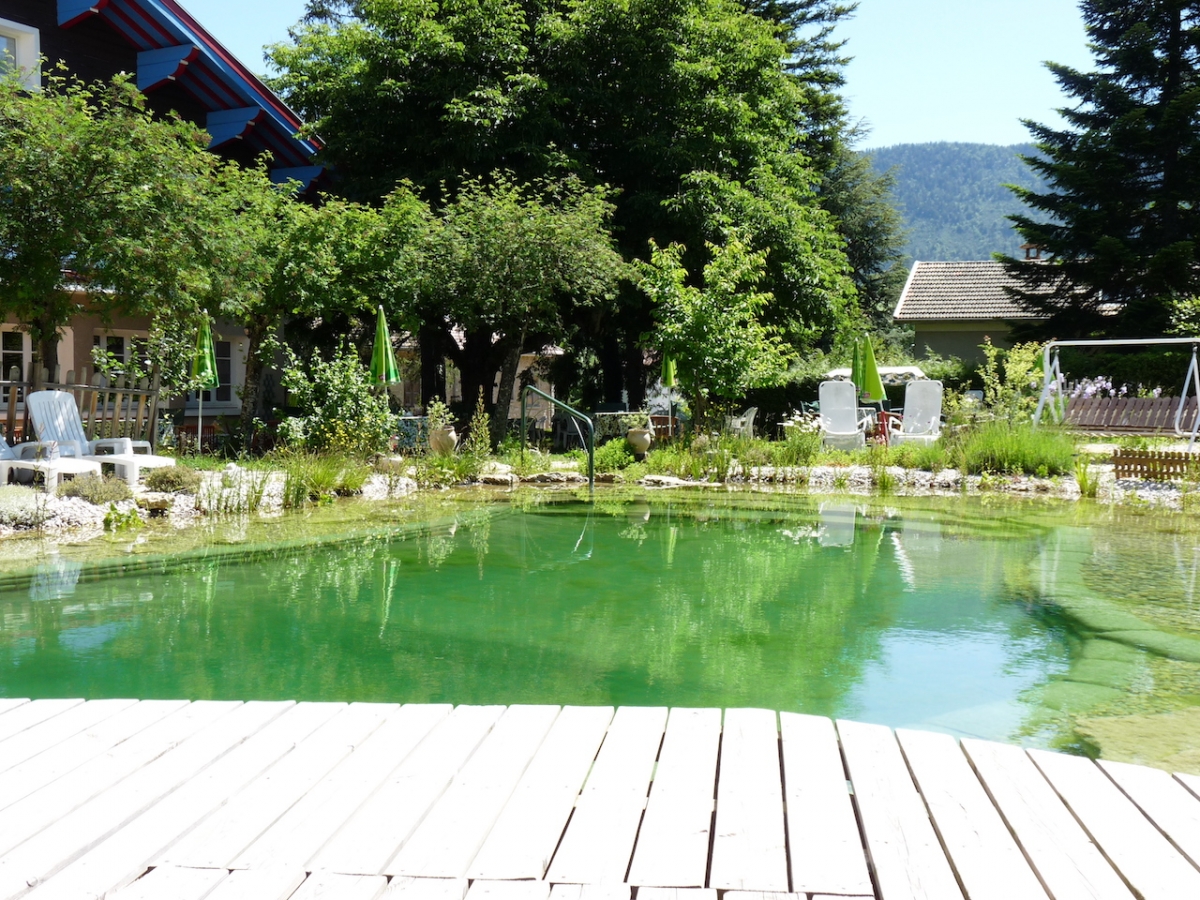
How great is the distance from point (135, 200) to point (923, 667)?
9.81m

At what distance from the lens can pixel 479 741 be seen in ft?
10.5

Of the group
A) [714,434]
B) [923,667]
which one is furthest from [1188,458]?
[923,667]

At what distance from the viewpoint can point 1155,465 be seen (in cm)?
1334

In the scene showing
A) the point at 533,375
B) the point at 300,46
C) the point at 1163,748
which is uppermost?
the point at 300,46

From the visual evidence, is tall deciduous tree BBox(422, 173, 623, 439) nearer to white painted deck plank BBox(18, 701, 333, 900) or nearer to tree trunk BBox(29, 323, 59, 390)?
tree trunk BBox(29, 323, 59, 390)

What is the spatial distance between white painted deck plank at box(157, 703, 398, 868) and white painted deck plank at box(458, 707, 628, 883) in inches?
23.2

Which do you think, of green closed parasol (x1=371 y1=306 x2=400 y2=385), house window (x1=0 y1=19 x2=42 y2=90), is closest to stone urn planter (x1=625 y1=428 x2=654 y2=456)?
green closed parasol (x1=371 y1=306 x2=400 y2=385)

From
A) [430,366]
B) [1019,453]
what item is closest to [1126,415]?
[1019,453]

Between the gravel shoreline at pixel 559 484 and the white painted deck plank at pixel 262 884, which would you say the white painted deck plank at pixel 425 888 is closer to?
the white painted deck plank at pixel 262 884

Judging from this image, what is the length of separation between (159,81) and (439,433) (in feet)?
26.7

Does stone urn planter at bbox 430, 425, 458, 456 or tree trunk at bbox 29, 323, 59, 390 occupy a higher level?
tree trunk at bbox 29, 323, 59, 390

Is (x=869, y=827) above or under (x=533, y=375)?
under

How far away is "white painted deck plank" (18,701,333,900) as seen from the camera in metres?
2.38

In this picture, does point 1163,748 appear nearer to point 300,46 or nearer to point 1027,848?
point 1027,848
